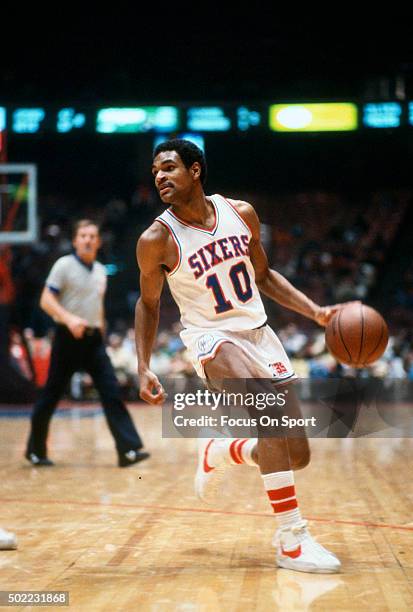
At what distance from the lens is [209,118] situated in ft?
61.7

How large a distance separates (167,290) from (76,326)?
13412 mm

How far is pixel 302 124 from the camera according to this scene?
61.0 feet

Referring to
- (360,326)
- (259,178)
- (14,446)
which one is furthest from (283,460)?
(259,178)

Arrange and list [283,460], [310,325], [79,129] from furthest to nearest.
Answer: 1. [79,129]
2. [310,325]
3. [283,460]

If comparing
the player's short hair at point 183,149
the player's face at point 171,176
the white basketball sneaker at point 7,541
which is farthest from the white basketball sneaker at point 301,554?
the player's short hair at point 183,149

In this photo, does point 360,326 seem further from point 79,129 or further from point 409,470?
point 79,129

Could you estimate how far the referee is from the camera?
6.36 m

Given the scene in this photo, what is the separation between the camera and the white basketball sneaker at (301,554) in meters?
3.13

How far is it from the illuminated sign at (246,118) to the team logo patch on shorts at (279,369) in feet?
51.5

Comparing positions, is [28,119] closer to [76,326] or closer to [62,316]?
[62,316]

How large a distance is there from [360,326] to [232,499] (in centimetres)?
167

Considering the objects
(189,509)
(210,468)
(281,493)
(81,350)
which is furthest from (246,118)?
(281,493)

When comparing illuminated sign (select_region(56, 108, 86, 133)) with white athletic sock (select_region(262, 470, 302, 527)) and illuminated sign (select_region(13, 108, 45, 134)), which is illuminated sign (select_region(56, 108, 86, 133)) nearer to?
illuminated sign (select_region(13, 108, 45, 134))

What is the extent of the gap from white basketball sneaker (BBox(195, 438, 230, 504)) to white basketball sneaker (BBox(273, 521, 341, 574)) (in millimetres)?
678
